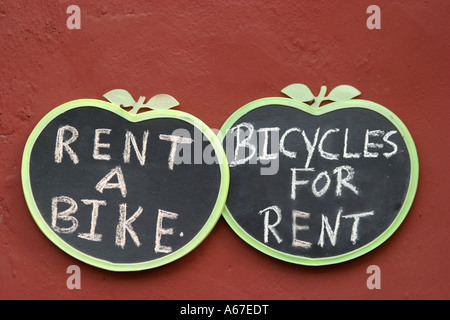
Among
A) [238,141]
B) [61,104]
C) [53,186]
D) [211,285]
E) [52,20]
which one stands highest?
[52,20]

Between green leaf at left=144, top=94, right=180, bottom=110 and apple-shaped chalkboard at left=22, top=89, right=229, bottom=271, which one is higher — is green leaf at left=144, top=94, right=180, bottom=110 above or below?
above

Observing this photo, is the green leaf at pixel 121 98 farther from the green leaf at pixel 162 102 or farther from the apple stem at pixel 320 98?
the apple stem at pixel 320 98

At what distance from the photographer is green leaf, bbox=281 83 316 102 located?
240 centimetres

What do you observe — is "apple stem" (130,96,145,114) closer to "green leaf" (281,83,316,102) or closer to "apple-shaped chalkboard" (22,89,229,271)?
"apple-shaped chalkboard" (22,89,229,271)

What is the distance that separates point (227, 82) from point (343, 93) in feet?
1.45

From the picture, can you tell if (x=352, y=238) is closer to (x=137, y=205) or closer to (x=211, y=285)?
(x=211, y=285)

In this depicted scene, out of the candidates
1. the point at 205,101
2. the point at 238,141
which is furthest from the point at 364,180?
the point at 205,101

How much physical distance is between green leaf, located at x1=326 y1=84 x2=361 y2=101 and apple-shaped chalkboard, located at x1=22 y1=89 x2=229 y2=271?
0.48m

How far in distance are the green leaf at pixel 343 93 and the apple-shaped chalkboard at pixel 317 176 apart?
0.06 ft

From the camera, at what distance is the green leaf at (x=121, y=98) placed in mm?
2410

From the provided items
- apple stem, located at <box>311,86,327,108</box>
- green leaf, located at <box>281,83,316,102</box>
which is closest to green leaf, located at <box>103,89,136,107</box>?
green leaf, located at <box>281,83,316,102</box>

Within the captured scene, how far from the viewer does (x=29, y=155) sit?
7.79 ft

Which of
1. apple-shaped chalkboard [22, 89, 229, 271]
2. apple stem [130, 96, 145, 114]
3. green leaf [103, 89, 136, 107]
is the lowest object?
apple-shaped chalkboard [22, 89, 229, 271]

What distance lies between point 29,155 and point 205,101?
688 mm
